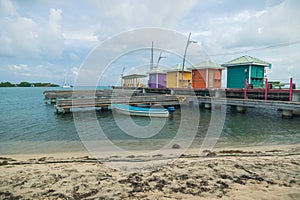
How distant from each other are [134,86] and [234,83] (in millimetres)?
22460

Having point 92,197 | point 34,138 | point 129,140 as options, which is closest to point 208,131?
point 129,140

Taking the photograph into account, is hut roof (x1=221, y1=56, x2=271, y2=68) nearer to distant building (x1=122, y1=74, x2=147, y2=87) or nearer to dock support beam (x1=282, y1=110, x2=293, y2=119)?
dock support beam (x1=282, y1=110, x2=293, y2=119)

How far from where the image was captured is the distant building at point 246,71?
58.1 feet

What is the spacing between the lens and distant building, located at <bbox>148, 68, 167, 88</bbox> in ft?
103

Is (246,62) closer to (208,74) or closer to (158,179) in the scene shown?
(208,74)

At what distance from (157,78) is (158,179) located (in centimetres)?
2870

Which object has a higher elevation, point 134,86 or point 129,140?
point 134,86

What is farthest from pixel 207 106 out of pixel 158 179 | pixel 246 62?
pixel 158 179

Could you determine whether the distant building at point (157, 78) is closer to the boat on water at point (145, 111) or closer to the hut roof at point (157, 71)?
the hut roof at point (157, 71)

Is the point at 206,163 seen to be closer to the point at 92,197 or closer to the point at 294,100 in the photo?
the point at 92,197

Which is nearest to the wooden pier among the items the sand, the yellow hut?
the yellow hut

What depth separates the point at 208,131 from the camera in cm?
1076

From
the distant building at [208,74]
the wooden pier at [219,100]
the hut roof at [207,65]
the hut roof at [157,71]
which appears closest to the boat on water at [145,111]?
the wooden pier at [219,100]

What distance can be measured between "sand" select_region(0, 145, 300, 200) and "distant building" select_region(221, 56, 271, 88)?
1441 cm
